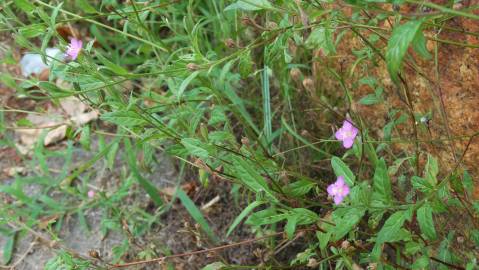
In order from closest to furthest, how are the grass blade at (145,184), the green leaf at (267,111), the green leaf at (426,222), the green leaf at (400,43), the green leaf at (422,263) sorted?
the green leaf at (400,43), the green leaf at (426,222), the green leaf at (422,263), the green leaf at (267,111), the grass blade at (145,184)

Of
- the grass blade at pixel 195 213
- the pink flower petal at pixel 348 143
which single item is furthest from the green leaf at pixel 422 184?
the grass blade at pixel 195 213

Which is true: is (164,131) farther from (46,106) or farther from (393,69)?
(46,106)

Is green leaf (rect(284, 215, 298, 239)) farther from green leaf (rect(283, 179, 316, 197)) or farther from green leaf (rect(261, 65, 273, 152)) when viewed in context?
green leaf (rect(261, 65, 273, 152))

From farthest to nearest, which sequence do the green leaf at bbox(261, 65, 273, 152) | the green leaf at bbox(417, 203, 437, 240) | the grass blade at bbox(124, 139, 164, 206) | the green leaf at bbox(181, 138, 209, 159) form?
the grass blade at bbox(124, 139, 164, 206) < the green leaf at bbox(261, 65, 273, 152) < the green leaf at bbox(181, 138, 209, 159) < the green leaf at bbox(417, 203, 437, 240)

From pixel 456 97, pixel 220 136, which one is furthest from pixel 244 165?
pixel 456 97

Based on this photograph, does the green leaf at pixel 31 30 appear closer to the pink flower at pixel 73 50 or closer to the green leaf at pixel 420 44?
the pink flower at pixel 73 50

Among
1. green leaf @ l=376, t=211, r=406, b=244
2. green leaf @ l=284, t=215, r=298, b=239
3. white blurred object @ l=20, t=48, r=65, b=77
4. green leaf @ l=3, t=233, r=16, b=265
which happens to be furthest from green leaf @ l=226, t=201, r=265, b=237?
white blurred object @ l=20, t=48, r=65, b=77

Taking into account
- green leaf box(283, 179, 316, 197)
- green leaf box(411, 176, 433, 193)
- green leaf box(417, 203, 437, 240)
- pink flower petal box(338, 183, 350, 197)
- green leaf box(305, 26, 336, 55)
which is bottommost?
green leaf box(283, 179, 316, 197)
